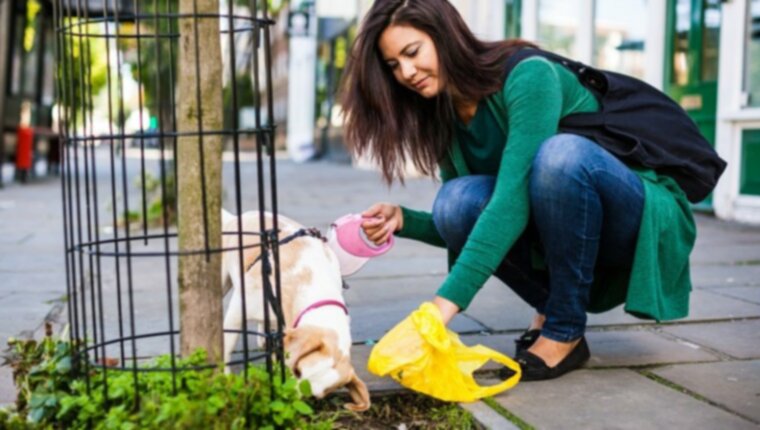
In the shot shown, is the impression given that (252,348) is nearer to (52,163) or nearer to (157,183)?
(157,183)

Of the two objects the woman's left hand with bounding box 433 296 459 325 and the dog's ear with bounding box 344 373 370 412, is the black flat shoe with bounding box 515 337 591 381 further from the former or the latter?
the dog's ear with bounding box 344 373 370 412

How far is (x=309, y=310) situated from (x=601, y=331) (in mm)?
1364

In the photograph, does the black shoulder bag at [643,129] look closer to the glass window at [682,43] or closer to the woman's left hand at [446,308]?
the woman's left hand at [446,308]

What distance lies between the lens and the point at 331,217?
7441 mm

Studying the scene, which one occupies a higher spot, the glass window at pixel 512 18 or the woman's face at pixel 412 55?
the glass window at pixel 512 18

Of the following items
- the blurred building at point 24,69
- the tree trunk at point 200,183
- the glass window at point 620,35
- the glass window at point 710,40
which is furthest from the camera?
the blurred building at point 24,69

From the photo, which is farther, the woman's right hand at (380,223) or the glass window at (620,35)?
the glass window at (620,35)

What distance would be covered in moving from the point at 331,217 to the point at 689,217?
4.98 m

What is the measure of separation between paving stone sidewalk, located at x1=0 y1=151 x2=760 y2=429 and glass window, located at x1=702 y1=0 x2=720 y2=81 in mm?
1418

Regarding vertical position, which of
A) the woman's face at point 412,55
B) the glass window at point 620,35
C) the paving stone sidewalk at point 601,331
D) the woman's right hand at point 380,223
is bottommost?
the paving stone sidewalk at point 601,331

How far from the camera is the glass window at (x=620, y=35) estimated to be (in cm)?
842

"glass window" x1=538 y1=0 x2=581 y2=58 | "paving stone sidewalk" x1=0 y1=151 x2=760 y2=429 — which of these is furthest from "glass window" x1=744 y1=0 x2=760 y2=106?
"glass window" x1=538 y1=0 x2=581 y2=58

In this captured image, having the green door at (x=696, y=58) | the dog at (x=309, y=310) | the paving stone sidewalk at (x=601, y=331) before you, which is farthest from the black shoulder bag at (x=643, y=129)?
the green door at (x=696, y=58)

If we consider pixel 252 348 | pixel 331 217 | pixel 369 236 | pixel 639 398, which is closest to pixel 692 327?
pixel 639 398
